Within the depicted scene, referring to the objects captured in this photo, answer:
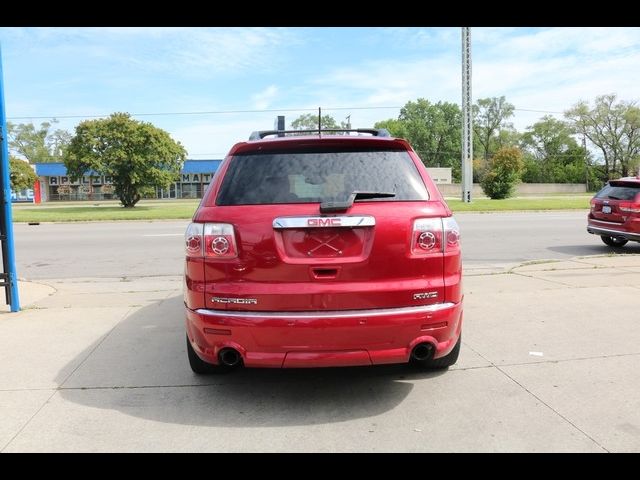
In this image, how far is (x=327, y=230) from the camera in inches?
122

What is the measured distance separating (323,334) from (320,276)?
0.34m

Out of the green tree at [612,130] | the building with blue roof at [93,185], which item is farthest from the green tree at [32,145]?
the green tree at [612,130]

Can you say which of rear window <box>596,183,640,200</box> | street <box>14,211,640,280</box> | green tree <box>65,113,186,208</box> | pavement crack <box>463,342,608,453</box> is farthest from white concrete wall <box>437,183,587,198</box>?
pavement crack <box>463,342,608,453</box>

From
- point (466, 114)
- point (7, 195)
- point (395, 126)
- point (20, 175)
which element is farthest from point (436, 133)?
point (7, 195)

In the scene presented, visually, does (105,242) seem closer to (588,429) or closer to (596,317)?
(596,317)

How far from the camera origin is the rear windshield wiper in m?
3.10

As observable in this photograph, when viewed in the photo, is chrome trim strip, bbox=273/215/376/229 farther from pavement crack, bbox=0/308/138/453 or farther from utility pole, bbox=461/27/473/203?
utility pole, bbox=461/27/473/203

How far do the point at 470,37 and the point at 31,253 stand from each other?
27042 millimetres

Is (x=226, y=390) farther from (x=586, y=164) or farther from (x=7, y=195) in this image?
(x=586, y=164)

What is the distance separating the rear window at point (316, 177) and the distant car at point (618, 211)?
904cm

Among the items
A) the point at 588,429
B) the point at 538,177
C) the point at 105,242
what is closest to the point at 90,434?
the point at 588,429

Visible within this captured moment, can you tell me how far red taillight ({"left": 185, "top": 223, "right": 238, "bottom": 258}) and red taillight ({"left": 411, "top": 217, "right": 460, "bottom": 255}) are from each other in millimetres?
1109

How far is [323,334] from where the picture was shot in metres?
3.06
